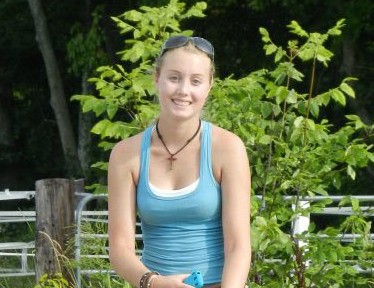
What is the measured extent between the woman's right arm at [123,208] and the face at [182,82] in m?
0.18

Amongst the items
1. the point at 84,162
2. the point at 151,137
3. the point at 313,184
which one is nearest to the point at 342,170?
the point at 313,184

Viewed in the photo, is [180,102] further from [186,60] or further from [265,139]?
[265,139]

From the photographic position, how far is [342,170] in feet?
18.8

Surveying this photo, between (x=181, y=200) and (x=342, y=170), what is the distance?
7.25ft

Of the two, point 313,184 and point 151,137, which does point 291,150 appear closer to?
point 313,184

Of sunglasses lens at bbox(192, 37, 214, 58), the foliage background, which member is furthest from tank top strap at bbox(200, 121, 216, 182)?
the foliage background

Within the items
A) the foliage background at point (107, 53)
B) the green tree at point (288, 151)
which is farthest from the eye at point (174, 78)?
the foliage background at point (107, 53)

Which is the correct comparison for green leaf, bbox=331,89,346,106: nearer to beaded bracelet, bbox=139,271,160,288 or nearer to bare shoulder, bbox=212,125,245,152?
bare shoulder, bbox=212,125,245,152

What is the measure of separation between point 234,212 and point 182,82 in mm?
433

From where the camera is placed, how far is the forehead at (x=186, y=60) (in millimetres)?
3715

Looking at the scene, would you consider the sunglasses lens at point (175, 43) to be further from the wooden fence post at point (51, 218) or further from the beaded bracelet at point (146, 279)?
the wooden fence post at point (51, 218)

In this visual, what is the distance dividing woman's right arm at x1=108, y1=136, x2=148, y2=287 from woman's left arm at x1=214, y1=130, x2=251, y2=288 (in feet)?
0.89

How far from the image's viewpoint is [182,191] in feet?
12.1

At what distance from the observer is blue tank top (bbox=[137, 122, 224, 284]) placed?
12.0 ft
